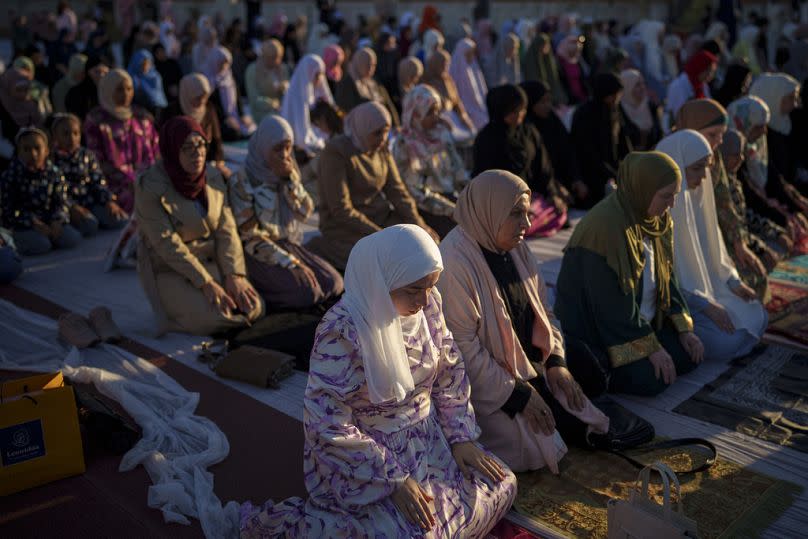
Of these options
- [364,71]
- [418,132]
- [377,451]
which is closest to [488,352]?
[377,451]

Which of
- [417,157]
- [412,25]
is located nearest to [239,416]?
[417,157]

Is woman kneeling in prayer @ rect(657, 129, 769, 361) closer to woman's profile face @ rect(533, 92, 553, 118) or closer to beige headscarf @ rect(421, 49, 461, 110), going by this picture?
woman's profile face @ rect(533, 92, 553, 118)

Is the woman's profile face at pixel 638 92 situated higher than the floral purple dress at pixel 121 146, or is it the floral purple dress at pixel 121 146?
the woman's profile face at pixel 638 92

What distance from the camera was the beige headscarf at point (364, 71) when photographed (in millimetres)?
8516

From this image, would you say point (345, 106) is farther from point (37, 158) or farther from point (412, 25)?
point (412, 25)

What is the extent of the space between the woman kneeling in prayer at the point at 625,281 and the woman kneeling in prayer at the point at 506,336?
0.46 meters

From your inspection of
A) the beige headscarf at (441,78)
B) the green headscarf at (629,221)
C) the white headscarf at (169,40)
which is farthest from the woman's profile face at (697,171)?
the white headscarf at (169,40)

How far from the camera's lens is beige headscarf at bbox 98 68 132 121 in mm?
6039

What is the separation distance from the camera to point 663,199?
331 cm

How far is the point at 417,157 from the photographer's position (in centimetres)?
555

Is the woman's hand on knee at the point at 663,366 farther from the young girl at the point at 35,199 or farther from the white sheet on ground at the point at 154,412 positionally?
the young girl at the point at 35,199

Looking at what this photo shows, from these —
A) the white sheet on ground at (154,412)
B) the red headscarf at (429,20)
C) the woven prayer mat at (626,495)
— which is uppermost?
the red headscarf at (429,20)

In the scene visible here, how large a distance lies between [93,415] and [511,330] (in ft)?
5.09

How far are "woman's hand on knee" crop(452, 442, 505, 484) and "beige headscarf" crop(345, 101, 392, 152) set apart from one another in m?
A: 2.56
